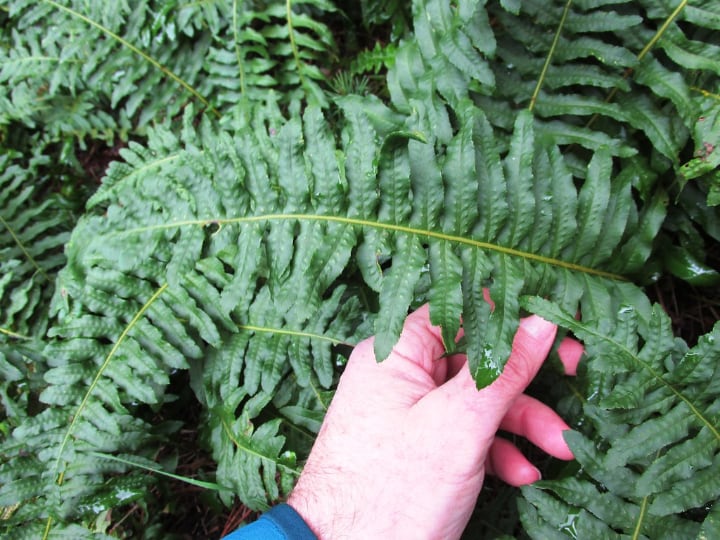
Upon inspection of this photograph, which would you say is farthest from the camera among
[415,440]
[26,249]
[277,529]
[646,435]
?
[26,249]

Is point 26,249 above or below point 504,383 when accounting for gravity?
above

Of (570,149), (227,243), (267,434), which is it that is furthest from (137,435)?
(570,149)

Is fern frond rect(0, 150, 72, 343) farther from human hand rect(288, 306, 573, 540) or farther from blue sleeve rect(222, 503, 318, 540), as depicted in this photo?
human hand rect(288, 306, 573, 540)

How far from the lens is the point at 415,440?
6.16ft

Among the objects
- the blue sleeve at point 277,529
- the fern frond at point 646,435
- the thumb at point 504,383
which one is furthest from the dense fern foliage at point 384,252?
the blue sleeve at point 277,529

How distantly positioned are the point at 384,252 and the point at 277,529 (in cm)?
106

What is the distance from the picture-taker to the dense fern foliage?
71.7 inches

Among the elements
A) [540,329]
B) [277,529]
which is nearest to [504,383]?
[540,329]

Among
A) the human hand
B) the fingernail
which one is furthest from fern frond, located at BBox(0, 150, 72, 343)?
the fingernail

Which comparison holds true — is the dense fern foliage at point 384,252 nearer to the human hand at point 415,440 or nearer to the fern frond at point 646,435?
the fern frond at point 646,435

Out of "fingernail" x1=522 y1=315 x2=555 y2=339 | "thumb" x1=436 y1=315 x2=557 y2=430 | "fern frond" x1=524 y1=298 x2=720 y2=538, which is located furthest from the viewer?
"fingernail" x1=522 y1=315 x2=555 y2=339

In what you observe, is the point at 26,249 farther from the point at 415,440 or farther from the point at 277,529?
the point at 415,440

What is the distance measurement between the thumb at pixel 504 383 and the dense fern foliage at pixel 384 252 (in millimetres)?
137

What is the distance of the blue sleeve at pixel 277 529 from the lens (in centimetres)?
200
